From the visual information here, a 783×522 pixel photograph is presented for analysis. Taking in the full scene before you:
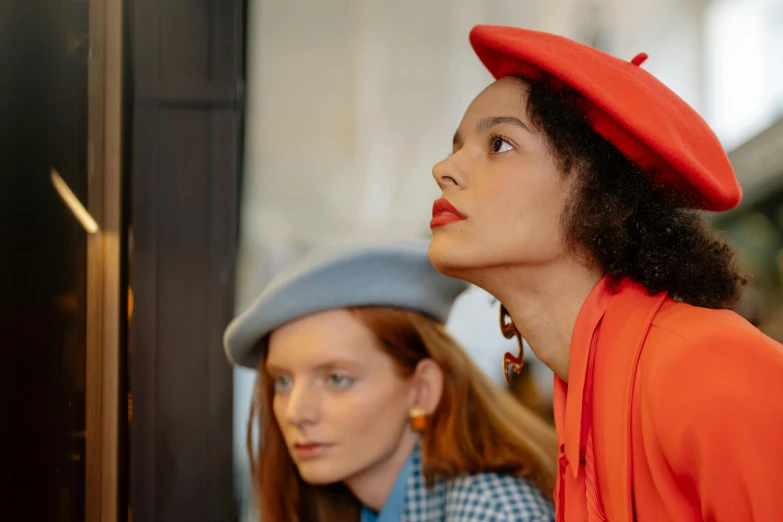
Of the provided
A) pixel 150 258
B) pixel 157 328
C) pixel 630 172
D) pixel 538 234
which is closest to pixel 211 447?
pixel 157 328

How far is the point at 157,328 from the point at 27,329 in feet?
0.80

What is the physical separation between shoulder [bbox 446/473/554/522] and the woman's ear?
147 mm

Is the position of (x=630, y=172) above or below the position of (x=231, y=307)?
above

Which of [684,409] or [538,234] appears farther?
[538,234]

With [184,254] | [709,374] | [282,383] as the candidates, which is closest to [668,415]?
[709,374]

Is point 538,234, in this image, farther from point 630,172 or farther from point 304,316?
point 304,316

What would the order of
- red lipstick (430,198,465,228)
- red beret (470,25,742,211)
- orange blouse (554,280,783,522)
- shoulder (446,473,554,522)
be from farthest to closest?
shoulder (446,473,554,522) → red lipstick (430,198,465,228) → red beret (470,25,742,211) → orange blouse (554,280,783,522)

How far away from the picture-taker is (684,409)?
2.66 feet

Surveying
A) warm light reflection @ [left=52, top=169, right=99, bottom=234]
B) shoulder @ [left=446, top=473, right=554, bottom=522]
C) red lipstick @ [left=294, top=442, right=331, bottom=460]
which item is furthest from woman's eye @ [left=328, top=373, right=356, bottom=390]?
warm light reflection @ [left=52, top=169, right=99, bottom=234]

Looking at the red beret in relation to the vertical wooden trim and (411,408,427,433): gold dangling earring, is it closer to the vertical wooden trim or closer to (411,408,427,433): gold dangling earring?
(411,408,427,433): gold dangling earring

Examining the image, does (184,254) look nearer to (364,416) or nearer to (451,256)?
(364,416)

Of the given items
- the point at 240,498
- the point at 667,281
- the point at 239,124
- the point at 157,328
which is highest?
the point at 239,124

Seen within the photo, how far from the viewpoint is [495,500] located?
1292 mm

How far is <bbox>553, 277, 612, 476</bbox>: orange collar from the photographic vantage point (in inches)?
37.0
